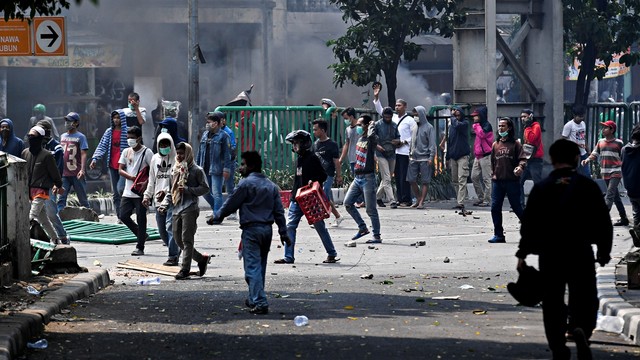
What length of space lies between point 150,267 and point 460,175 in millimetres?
8964

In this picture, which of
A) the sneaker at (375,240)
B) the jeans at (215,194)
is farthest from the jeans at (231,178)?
the sneaker at (375,240)

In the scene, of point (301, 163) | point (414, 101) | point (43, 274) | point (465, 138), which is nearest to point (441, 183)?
point (465, 138)

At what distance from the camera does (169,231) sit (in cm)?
1519

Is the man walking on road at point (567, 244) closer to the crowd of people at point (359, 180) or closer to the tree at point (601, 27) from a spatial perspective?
the crowd of people at point (359, 180)

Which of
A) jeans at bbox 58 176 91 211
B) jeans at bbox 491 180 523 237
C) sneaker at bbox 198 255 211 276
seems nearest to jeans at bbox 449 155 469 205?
jeans at bbox 491 180 523 237

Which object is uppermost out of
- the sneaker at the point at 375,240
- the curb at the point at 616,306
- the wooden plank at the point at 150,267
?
the curb at the point at 616,306

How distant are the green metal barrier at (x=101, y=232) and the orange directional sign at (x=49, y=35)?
2.53 m

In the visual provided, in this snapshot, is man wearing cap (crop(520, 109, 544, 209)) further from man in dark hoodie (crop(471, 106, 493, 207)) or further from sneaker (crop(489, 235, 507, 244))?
sneaker (crop(489, 235, 507, 244))

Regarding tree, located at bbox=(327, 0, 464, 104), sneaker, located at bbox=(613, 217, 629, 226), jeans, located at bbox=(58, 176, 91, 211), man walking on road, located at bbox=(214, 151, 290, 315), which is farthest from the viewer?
tree, located at bbox=(327, 0, 464, 104)

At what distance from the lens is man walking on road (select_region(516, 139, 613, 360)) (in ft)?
28.1

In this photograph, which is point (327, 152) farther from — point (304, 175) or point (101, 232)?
point (101, 232)

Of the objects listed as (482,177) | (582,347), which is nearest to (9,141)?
(482,177)

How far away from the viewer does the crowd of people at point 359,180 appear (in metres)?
8.62

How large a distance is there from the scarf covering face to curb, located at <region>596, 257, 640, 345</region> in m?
4.38
